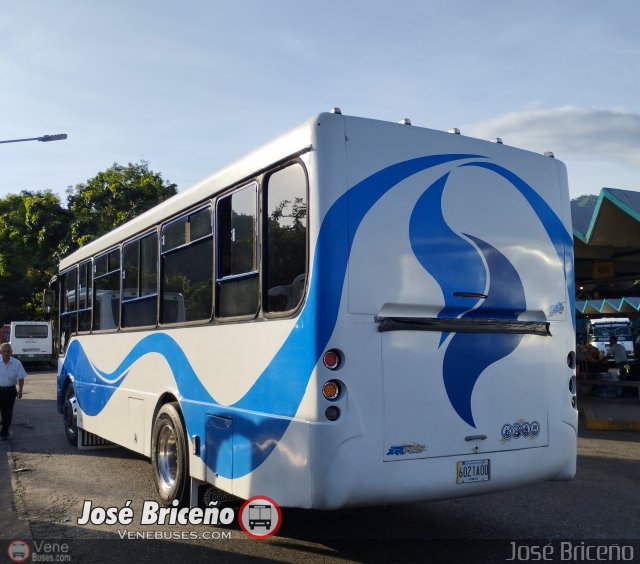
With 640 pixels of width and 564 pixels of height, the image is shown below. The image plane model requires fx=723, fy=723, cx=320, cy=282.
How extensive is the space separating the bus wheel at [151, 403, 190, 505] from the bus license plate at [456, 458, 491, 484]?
8.34ft

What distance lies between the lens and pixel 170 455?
6.95 meters

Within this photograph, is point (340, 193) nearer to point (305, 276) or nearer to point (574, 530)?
point (305, 276)

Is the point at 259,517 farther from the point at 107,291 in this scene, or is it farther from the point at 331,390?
the point at 107,291

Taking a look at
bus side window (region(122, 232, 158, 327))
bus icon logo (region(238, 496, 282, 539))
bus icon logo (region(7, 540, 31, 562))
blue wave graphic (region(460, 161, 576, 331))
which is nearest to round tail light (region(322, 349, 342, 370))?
bus icon logo (region(238, 496, 282, 539))

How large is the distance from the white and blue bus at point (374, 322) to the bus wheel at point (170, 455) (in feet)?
0.12

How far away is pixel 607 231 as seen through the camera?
14586mm

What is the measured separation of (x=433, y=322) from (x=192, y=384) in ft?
7.80

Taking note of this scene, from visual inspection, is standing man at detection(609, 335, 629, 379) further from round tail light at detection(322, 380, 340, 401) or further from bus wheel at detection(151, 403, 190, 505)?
round tail light at detection(322, 380, 340, 401)

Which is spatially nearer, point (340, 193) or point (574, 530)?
point (340, 193)

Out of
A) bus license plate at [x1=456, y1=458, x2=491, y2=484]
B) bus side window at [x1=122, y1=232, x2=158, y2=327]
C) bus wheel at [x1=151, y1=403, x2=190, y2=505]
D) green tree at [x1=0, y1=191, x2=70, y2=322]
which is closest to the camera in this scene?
bus license plate at [x1=456, y1=458, x2=491, y2=484]

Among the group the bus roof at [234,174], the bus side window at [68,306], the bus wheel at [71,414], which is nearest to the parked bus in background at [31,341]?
the bus side window at [68,306]

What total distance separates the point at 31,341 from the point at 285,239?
3419cm

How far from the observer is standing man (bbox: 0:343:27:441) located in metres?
12.1

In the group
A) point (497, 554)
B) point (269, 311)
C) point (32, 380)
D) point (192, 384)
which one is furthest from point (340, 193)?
point (32, 380)
